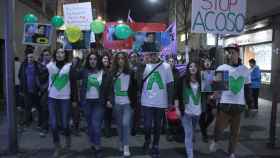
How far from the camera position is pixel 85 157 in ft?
25.0

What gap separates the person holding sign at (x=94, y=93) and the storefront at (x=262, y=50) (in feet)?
40.6

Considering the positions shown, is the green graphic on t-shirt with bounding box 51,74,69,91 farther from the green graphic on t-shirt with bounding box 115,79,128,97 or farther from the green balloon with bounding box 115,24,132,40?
the green balloon with bounding box 115,24,132,40

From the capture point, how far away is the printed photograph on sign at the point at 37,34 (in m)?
8.48

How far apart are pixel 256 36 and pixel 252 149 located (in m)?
12.5

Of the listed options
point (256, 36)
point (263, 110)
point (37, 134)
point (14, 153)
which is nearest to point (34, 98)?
point (37, 134)

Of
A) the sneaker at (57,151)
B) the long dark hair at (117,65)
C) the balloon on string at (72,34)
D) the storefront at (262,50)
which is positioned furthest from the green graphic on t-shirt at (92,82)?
the storefront at (262,50)

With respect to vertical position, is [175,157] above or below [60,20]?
below

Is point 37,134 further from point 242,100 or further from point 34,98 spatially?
point 242,100

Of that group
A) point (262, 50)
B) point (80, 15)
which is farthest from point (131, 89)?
point (262, 50)

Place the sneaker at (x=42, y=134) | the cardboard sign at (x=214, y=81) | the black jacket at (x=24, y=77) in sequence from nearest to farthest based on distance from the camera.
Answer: the cardboard sign at (x=214, y=81) → the sneaker at (x=42, y=134) → the black jacket at (x=24, y=77)

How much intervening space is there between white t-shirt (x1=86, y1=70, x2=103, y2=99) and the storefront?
12.4 meters

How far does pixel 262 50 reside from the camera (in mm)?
19828

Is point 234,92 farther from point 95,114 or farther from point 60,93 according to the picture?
point 60,93

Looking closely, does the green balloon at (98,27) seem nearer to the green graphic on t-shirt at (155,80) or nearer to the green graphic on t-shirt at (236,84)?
the green graphic on t-shirt at (155,80)
